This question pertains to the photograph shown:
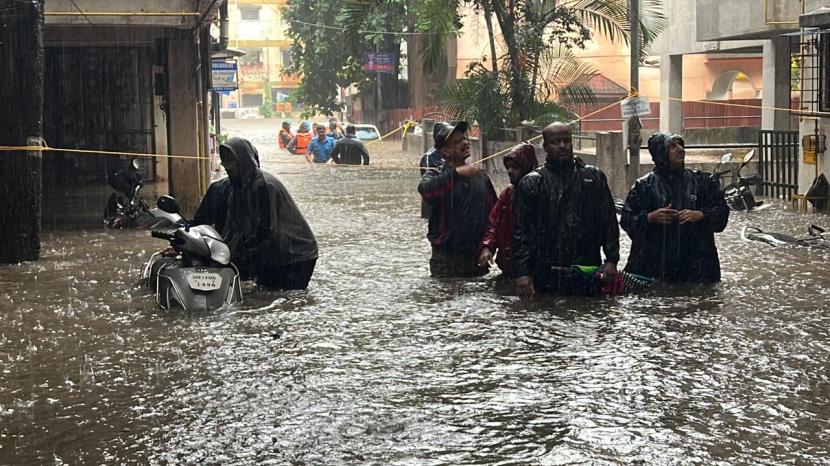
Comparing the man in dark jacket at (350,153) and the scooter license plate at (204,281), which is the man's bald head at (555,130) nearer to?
the scooter license plate at (204,281)

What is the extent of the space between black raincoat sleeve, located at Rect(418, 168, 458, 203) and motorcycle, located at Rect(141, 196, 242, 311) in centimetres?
191

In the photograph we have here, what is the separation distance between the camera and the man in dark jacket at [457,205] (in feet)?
36.8

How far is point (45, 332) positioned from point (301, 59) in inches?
1798

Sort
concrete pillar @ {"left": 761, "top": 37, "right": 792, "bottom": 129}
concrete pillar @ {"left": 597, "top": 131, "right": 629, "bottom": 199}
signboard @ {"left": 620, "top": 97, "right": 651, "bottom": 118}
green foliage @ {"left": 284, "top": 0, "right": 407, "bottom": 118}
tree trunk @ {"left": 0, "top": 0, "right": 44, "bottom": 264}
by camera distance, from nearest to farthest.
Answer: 1. tree trunk @ {"left": 0, "top": 0, "right": 44, "bottom": 264}
2. signboard @ {"left": 620, "top": 97, "right": 651, "bottom": 118}
3. concrete pillar @ {"left": 597, "top": 131, "right": 629, "bottom": 199}
4. concrete pillar @ {"left": 761, "top": 37, "right": 792, "bottom": 129}
5. green foliage @ {"left": 284, "top": 0, "right": 407, "bottom": 118}

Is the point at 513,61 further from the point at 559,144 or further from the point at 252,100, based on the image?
the point at 252,100

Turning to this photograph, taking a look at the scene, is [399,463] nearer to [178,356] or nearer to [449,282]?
[178,356]

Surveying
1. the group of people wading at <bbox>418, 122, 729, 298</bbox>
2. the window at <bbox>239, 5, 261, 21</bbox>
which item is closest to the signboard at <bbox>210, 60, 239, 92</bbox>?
the group of people wading at <bbox>418, 122, 729, 298</bbox>

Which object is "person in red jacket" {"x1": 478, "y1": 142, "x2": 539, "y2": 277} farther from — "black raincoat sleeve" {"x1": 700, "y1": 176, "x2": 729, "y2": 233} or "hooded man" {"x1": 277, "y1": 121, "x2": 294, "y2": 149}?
"hooded man" {"x1": 277, "y1": 121, "x2": 294, "y2": 149}

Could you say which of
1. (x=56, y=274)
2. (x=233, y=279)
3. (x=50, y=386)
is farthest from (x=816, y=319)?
(x=56, y=274)

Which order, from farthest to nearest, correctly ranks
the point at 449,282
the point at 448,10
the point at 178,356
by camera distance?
the point at 448,10, the point at 449,282, the point at 178,356

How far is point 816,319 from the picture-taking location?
9164 mm

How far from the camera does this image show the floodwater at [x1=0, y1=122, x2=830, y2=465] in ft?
19.5

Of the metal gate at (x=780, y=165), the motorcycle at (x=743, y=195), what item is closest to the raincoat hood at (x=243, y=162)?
the motorcycle at (x=743, y=195)

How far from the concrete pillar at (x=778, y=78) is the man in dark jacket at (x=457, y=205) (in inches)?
641
